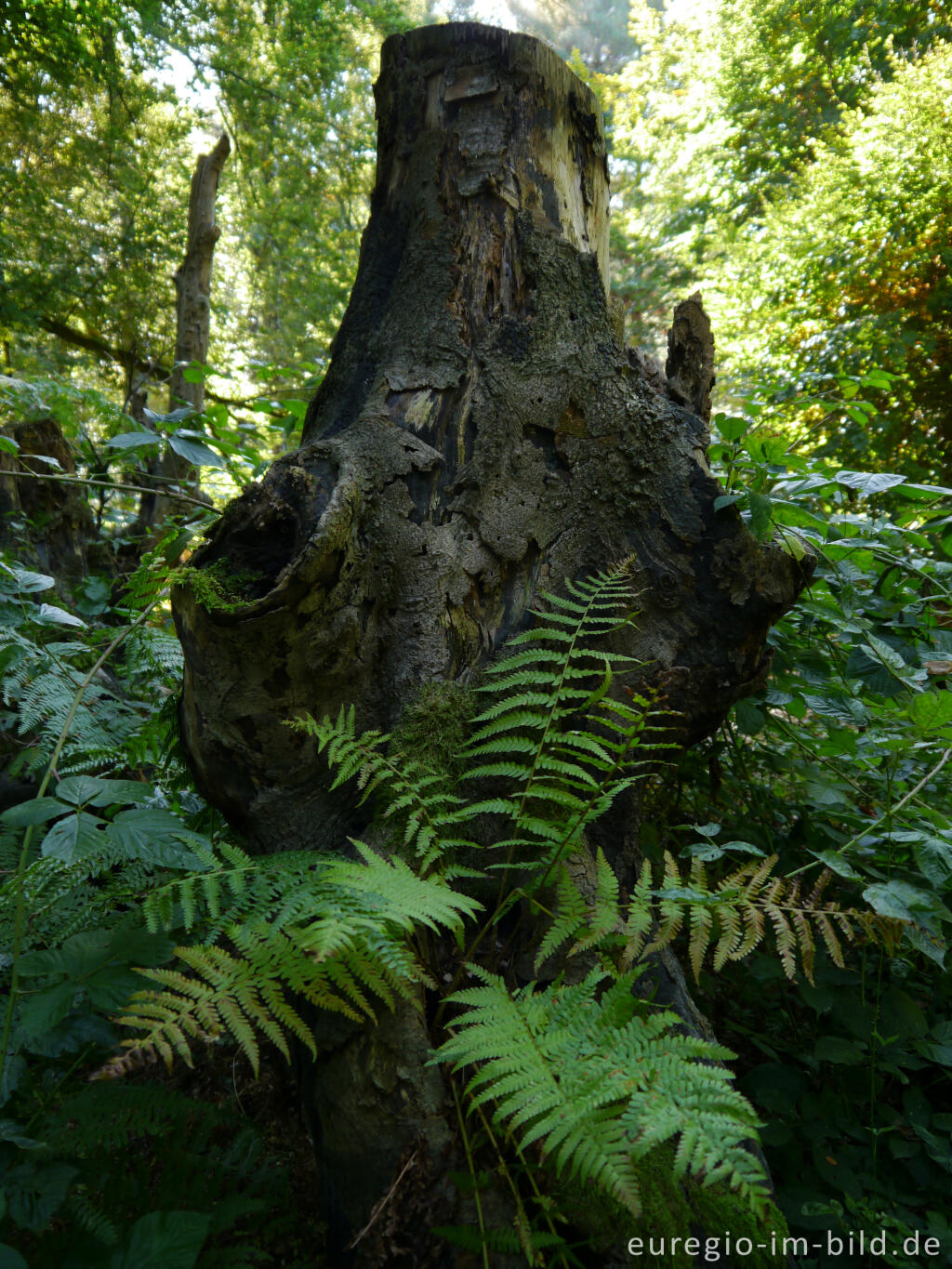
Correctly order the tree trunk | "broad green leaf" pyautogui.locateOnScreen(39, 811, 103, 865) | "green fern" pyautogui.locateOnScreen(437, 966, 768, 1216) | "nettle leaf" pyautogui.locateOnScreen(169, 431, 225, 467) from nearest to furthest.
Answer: "green fern" pyautogui.locateOnScreen(437, 966, 768, 1216) → "broad green leaf" pyautogui.locateOnScreen(39, 811, 103, 865) → "nettle leaf" pyautogui.locateOnScreen(169, 431, 225, 467) → the tree trunk

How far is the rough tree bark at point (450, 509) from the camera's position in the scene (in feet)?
5.17

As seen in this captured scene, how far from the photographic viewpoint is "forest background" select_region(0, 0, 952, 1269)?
1.36 m

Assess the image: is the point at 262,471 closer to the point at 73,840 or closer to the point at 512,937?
the point at 73,840

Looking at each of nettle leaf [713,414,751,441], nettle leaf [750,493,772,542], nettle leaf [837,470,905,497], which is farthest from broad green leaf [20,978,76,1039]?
nettle leaf [837,470,905,497]

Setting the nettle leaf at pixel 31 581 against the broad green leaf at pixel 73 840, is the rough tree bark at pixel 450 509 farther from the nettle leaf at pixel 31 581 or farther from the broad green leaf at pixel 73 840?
the nettle leaf at pixel 31 581

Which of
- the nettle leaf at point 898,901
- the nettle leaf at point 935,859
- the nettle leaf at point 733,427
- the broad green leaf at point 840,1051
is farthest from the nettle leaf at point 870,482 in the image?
the broad green leaf at point 840,1051

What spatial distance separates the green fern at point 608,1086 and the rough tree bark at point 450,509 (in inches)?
15.4

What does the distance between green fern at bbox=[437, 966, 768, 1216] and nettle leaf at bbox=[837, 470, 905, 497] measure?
5.30 ft

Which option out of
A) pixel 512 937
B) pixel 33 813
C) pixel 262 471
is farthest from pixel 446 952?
pixel 262 471

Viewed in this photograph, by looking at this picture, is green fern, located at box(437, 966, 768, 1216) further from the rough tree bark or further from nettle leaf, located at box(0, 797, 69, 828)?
nettle leaf, located at box(0, 797, 69, 828)

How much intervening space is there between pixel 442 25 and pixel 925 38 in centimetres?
1195

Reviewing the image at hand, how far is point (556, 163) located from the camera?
2.28m

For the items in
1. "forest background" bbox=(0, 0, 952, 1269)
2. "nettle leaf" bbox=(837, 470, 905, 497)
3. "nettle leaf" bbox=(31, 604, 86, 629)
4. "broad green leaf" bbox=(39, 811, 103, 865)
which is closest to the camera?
"broad green leaf" bbox=(39, 811, 103, 865)

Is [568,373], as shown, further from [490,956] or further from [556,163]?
[490,956]
